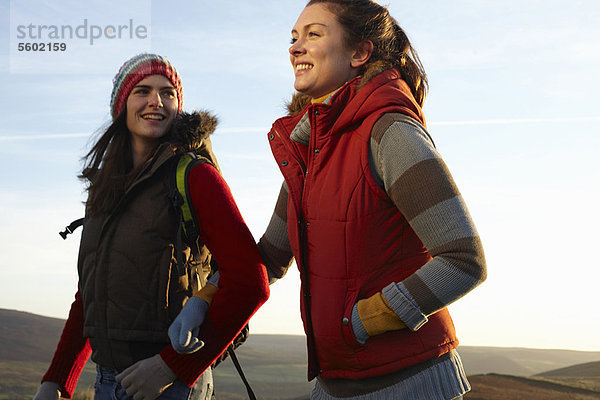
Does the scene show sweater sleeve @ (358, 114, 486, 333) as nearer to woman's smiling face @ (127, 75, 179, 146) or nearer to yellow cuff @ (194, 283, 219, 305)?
yellow cuff @ (194, 283, 219, 305)

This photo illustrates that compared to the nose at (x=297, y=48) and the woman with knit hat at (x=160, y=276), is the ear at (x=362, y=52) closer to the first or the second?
the nose at (x=297, y=48)

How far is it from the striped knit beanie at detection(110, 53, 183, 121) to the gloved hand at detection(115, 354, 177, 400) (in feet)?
4.85

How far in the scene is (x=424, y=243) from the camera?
7.43 ft

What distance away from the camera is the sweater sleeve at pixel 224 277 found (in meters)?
2.92

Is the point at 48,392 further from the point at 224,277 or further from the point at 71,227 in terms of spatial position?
the point at 224,277

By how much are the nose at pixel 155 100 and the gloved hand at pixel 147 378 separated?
1408mm

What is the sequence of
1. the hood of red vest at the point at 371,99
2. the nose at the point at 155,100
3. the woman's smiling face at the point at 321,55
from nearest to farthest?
the hood of red vest at the point at 371,99, the woman's smiling face at the point at 321,55, the nose at the point at 155,100

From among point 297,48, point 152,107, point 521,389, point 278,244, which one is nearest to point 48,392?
point 278,244

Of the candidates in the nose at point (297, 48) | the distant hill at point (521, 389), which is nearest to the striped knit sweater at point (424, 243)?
the nose at point (297, 48)

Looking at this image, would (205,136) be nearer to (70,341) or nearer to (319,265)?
(319,265)

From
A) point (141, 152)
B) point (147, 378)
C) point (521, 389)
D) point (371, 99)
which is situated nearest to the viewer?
point (371, 99)

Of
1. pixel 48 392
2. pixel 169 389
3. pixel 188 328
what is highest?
pixel 188 328

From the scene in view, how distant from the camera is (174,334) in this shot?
108 inches

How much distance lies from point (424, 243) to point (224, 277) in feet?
3.68
